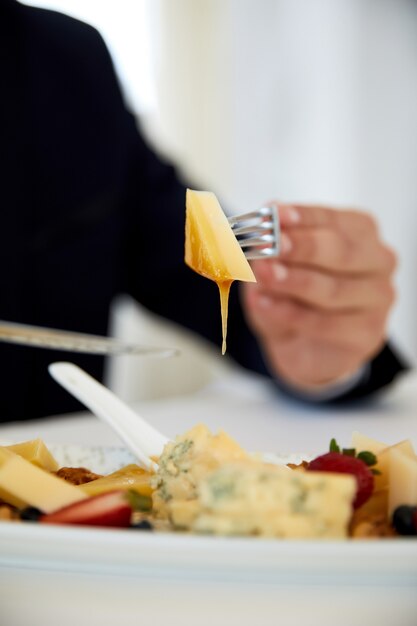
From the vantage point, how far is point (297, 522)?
293mm

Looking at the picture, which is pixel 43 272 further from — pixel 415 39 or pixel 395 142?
pixel 415 39

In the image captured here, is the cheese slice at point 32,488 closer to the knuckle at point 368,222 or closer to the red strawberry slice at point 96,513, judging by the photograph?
the red strawberry slice at point 96,513

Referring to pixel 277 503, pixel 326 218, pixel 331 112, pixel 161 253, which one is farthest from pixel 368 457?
pixel 331 112

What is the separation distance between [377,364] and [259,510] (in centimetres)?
98

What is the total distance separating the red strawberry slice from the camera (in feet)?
1.04

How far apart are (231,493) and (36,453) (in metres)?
0.19

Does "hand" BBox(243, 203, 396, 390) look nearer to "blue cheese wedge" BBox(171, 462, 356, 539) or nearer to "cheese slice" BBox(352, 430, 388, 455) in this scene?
"cheese slice" BBox(352, 430, 388, 455)

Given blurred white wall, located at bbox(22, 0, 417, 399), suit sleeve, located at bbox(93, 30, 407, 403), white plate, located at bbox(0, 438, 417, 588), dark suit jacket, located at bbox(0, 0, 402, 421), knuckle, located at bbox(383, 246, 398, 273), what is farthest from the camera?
blurred white wall, located at bbox(22, 0, 417, 399)

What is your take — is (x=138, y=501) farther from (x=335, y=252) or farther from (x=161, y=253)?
(x=161, y=253)

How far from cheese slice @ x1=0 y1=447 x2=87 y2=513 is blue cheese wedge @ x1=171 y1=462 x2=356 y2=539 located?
0.09m

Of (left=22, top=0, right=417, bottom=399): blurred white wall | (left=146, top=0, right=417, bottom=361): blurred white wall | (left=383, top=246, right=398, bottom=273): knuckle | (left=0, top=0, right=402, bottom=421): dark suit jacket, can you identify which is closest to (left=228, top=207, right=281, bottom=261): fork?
(left=383, top=246, right=398, bottom=273): knuckle

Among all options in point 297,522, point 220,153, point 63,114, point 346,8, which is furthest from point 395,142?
point 297,522

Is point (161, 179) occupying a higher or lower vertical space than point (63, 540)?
higher

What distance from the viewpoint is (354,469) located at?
375mm
